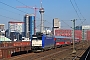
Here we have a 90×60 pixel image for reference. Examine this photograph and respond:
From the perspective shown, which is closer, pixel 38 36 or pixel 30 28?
pixel 38 36

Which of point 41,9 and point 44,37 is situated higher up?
point 41,9

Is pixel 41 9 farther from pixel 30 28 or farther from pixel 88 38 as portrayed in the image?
pixel 88 38

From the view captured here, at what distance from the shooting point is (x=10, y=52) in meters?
39.3

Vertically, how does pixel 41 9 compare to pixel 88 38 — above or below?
above

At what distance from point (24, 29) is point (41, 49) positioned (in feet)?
504

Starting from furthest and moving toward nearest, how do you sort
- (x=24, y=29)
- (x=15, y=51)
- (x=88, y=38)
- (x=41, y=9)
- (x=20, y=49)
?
(x=24, y=29)
(x=41, y=9)
(x=88, y=38)
(x=20, y=49)
(x=15, y=51)

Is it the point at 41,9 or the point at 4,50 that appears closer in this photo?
the point at 4,50

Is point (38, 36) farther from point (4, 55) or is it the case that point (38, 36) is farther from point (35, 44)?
point (4, 55)

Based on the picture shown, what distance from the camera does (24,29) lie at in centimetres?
19875

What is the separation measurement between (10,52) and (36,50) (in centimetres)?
738

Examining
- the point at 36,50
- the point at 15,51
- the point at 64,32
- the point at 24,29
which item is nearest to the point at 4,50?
the point at 15,51

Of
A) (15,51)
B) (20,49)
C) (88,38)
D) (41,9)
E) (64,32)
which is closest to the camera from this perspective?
(15,51)

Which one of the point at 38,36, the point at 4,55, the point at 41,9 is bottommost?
the point at 4,55

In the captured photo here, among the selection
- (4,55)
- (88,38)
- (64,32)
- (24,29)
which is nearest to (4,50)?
(4,55)
